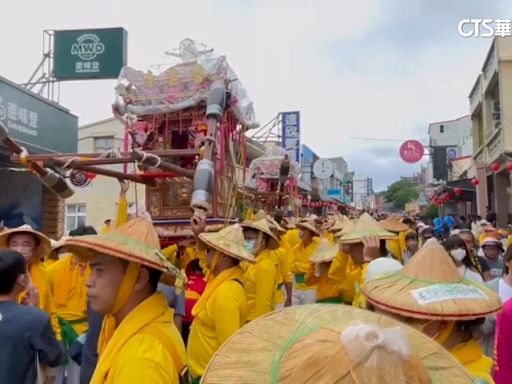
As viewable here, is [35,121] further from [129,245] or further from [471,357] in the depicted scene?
[471,357]

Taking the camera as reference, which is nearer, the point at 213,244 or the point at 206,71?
the point at 213,244

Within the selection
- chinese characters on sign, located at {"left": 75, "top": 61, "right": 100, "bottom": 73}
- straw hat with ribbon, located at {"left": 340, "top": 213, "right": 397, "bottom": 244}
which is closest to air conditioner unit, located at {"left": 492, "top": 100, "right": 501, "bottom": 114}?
chinese characters on sign, located at {"left": 75, "top": 61, "right": 100, "bottom": 73}

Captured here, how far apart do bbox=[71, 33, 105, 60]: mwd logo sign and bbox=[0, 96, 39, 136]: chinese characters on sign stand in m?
8.57

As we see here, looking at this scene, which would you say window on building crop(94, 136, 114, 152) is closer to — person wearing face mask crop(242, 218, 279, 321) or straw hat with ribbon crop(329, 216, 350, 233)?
straw hat with ribbon crop(329, 216, 350, 233)

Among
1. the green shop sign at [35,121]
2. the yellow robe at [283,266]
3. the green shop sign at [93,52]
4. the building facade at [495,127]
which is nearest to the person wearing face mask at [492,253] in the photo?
the yellow robe at [283,266]

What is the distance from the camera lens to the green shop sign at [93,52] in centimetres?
2003

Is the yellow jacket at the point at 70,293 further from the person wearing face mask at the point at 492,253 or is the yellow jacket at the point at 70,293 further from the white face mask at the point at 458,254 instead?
the person wearing face mask at the point at 492,253

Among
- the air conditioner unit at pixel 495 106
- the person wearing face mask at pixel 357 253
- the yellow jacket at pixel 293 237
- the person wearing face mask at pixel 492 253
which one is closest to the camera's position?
the person wearing face mask at pixel 357 253

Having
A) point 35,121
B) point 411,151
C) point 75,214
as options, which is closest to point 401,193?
point 411,151

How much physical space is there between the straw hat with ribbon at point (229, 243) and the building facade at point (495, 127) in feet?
49.6

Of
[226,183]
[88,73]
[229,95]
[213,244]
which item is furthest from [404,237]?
[88,73]

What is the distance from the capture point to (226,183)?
24.0 feet

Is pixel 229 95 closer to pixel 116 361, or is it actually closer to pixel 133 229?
pixel 133 229

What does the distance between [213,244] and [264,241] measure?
209cm
